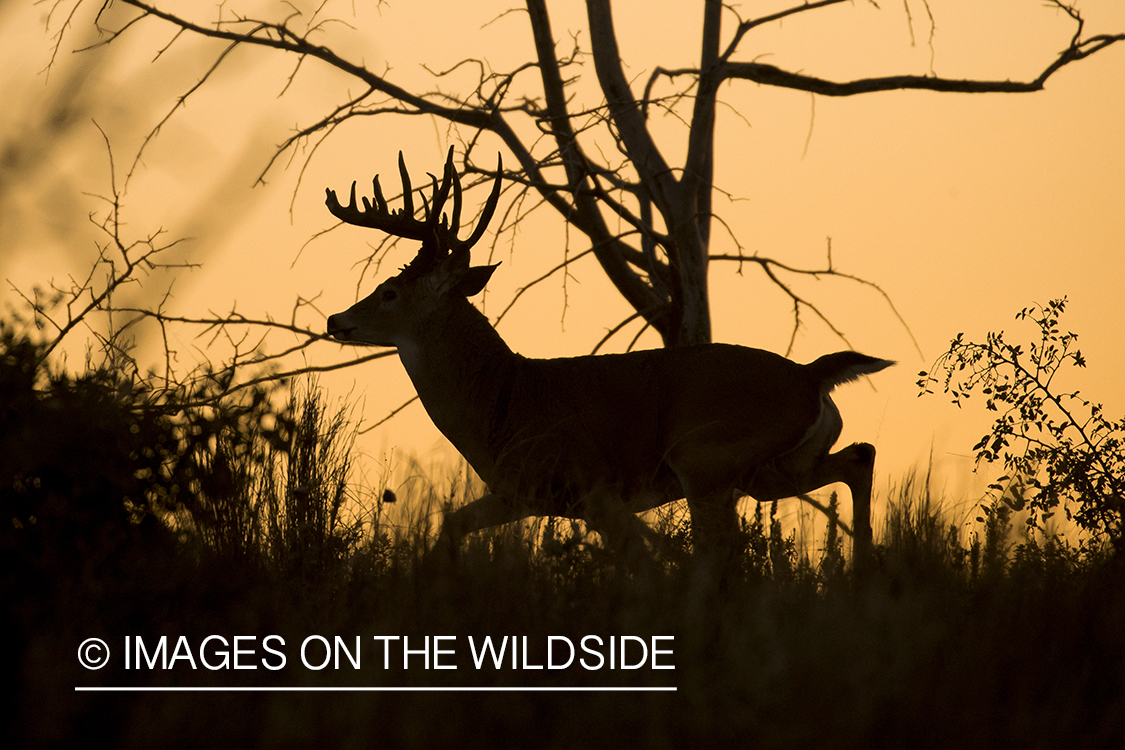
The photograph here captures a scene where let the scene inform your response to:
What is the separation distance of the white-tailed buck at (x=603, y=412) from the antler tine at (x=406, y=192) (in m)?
0.02

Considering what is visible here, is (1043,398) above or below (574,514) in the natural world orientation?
above

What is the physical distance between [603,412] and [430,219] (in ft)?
5.40

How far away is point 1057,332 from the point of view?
8383mm

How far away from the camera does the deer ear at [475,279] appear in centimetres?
803

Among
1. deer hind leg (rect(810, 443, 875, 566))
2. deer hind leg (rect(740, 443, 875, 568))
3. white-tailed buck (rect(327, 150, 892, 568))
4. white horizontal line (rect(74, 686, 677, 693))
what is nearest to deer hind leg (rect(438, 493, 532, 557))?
white-tailed buck (rect(327, 150, 892, 568))

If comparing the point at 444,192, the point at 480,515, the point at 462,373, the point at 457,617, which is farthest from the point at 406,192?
the point at 457,617

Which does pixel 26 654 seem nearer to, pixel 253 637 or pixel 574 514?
pixel 253 637

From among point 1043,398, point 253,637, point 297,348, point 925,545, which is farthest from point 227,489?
point 1043,398

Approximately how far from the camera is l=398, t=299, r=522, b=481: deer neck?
780 centimetres

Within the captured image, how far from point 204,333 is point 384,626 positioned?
5.15m

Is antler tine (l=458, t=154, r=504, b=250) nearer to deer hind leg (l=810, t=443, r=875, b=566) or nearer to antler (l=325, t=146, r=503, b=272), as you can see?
antler (l=325, t=146, r=503, b=272)

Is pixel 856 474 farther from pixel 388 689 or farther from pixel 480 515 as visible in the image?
pixel 388 689

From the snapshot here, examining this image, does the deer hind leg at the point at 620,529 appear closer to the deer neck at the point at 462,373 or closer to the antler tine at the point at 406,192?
the deer neck at the point at 462,373

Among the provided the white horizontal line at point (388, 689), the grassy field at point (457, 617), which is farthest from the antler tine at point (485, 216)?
the white horizontal line at point (388, 689)
